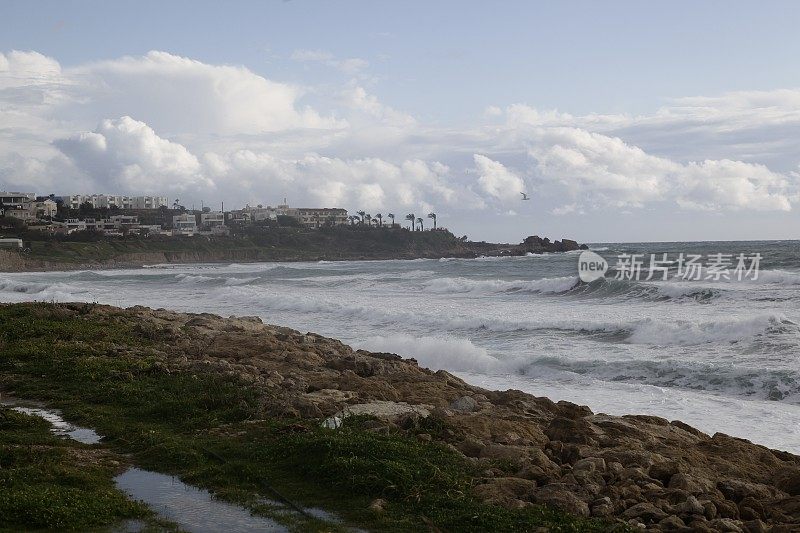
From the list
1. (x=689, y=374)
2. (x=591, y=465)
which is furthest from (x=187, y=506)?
(x=689, y=374)

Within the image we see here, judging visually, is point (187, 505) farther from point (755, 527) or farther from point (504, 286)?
point (504, 286)

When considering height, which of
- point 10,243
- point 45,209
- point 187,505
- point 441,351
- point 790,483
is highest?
point 45,209

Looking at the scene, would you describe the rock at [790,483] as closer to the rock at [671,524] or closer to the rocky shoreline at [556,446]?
the rocky shoreline at [556,446]

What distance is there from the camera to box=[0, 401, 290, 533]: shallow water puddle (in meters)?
6.32

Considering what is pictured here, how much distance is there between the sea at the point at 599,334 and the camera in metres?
14.1

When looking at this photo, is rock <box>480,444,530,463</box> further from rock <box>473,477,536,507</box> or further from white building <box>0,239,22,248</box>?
white building <box>0,239,22,248</box>

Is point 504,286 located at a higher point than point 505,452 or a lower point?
lower

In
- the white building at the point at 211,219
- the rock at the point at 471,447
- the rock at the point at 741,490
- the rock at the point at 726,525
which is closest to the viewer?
the rock at the point at 726,525

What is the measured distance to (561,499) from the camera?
6.54m

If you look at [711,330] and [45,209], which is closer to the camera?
[711,330]

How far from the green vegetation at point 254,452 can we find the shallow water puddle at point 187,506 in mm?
158

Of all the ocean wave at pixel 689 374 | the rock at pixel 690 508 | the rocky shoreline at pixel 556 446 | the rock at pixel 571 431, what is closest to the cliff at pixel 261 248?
the ocean wave at pixel 689 374

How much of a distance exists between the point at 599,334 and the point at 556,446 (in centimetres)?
1460

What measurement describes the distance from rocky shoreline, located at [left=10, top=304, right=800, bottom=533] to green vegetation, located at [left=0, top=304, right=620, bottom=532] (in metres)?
0.31
